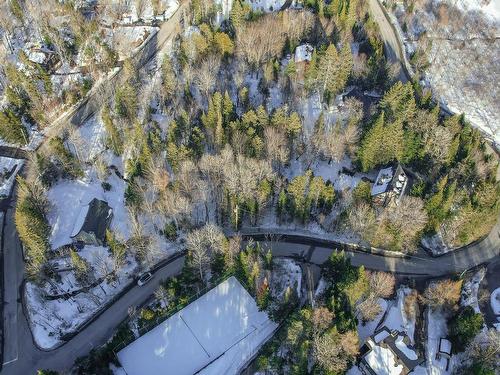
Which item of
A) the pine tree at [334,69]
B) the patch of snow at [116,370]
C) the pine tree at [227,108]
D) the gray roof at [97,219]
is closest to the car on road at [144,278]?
the gray roof at [97,219]

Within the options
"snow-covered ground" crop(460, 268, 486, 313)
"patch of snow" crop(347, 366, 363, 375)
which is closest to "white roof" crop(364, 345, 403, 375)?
"patch of snow" crop(347, 366, 363, 375)

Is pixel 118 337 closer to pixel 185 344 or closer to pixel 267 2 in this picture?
pixel 185 344

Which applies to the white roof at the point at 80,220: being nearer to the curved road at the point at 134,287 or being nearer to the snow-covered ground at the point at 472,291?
the curved road at the point at 134,287

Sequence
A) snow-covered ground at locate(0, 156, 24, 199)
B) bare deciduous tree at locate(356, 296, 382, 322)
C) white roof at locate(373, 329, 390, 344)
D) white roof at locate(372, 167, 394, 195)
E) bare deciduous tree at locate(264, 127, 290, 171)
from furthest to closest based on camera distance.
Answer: snow-covered ground at locate(0, 156, 24, 199) → bare deciduous tree at locate(264, 127, 290, 171) → white roof at locate(372, 167, 394, 195) → bare deciduous tree at locate(356, 296, 382, 322) → white roof at locate(373, 329, 390, 344)

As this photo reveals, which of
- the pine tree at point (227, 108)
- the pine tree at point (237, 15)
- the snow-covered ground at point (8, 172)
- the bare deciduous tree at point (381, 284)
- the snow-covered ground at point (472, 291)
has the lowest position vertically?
the snow-covered ground at point (472, 291)

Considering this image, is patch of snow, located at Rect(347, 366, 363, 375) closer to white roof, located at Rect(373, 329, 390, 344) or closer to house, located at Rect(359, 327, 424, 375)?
house, located at Rect(359, 327, 424, 375)

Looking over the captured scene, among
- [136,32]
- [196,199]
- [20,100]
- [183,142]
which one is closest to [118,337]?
[196,199]

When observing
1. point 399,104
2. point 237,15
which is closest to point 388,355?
point 399,104
